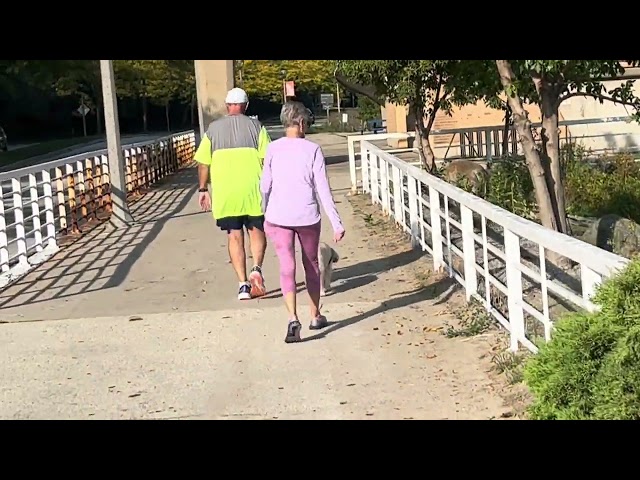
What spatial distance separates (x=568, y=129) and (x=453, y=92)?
7258 mm

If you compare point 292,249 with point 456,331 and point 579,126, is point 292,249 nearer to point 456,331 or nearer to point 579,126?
point 456,331

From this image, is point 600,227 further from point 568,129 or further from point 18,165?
point 18,165

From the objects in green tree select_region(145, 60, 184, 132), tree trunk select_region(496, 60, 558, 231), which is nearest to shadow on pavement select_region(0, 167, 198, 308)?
tree trunk select_region(496, 60, 558, 231)

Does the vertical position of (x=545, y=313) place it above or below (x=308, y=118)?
below

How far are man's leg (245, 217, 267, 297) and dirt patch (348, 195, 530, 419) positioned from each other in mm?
1103

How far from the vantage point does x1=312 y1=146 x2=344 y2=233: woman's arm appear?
288 inches

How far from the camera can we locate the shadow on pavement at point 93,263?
9.95 meters

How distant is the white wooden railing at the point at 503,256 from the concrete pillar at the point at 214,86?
47.9 feet

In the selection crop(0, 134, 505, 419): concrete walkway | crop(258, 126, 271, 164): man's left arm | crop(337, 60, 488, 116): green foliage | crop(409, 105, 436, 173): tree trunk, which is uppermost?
crop(337, 60, 488, 116): green foliage

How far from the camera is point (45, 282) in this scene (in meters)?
10.5

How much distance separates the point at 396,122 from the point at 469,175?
1819 centimetres

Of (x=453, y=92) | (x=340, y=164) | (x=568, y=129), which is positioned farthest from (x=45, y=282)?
(x=340, y=164)

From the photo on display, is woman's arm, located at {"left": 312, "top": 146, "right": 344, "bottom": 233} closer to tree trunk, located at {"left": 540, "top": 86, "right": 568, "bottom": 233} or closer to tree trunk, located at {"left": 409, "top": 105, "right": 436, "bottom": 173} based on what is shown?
tree trunk, located at {"left": 540, "top": 86, "right": 568, "bottom": 233}
